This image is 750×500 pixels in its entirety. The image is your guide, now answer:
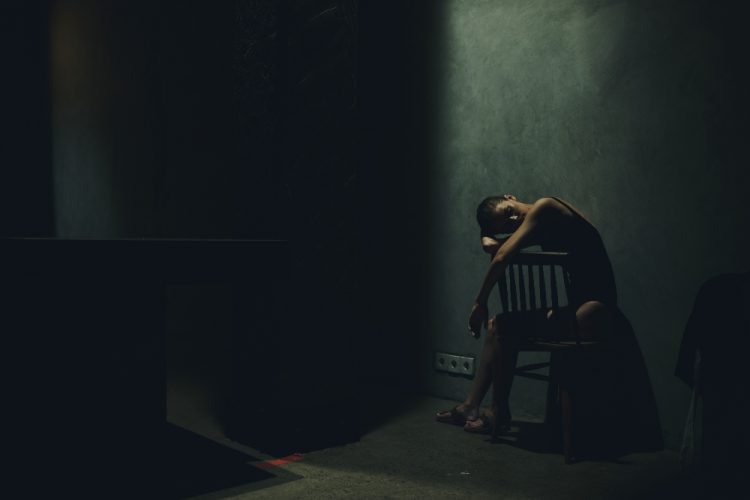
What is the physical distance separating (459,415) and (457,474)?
28.1 inches

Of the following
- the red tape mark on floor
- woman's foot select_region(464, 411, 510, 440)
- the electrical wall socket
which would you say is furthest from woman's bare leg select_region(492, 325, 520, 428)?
the red tape mark on floor

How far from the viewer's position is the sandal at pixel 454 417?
350cm

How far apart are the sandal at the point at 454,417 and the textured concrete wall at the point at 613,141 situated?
36 centimetres

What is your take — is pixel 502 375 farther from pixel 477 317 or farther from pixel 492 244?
pixel 492 244

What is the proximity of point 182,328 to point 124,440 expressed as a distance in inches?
77.4

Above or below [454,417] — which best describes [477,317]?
above

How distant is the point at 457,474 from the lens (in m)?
2.84

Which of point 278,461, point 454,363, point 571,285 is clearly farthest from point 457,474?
point 454,363

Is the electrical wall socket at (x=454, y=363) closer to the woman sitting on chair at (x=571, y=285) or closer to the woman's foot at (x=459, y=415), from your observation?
the woman's foot at (x=459, y=415)

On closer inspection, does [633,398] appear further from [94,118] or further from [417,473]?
[94,118]

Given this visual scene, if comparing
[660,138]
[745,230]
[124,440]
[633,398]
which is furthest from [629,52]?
[124,440]

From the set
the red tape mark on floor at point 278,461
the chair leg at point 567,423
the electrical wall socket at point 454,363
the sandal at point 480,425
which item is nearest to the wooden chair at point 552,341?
the chair leg at point 567,423

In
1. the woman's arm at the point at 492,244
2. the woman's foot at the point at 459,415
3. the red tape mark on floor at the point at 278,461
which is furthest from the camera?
the woman's foot at the point at 459,415

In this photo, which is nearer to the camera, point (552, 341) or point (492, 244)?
point (552, 341)
